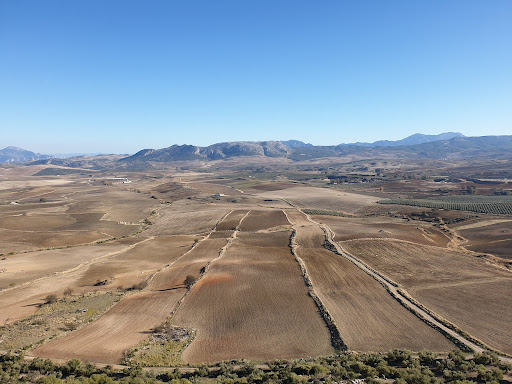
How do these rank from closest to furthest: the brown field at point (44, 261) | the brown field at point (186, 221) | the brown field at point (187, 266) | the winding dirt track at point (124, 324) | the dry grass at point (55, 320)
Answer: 1. the winding dirt track at point (124, 324)
2. the dry grass at point (55, 320)
3. the brown field at point (187, 266)
4. the brown field at point (44, 261)
5. the brown field at point (186, 221)

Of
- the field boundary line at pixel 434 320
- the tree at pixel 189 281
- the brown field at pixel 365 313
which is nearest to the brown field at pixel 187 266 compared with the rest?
the tree at pixel 189 281

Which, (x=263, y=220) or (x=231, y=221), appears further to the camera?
(x=263, y=220)

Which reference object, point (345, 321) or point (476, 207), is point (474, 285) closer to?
point (345, 321)

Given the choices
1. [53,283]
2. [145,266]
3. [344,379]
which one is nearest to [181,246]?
[145,266]

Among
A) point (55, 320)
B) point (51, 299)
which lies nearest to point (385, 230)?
point (51, 299)

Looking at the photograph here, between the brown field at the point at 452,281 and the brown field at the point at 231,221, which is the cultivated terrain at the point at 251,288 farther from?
the brown field at the point at 231,221

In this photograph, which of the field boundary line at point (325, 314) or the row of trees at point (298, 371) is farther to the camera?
the field boundary line at point (325, 314)

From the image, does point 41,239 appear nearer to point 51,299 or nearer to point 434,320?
point 51,299
